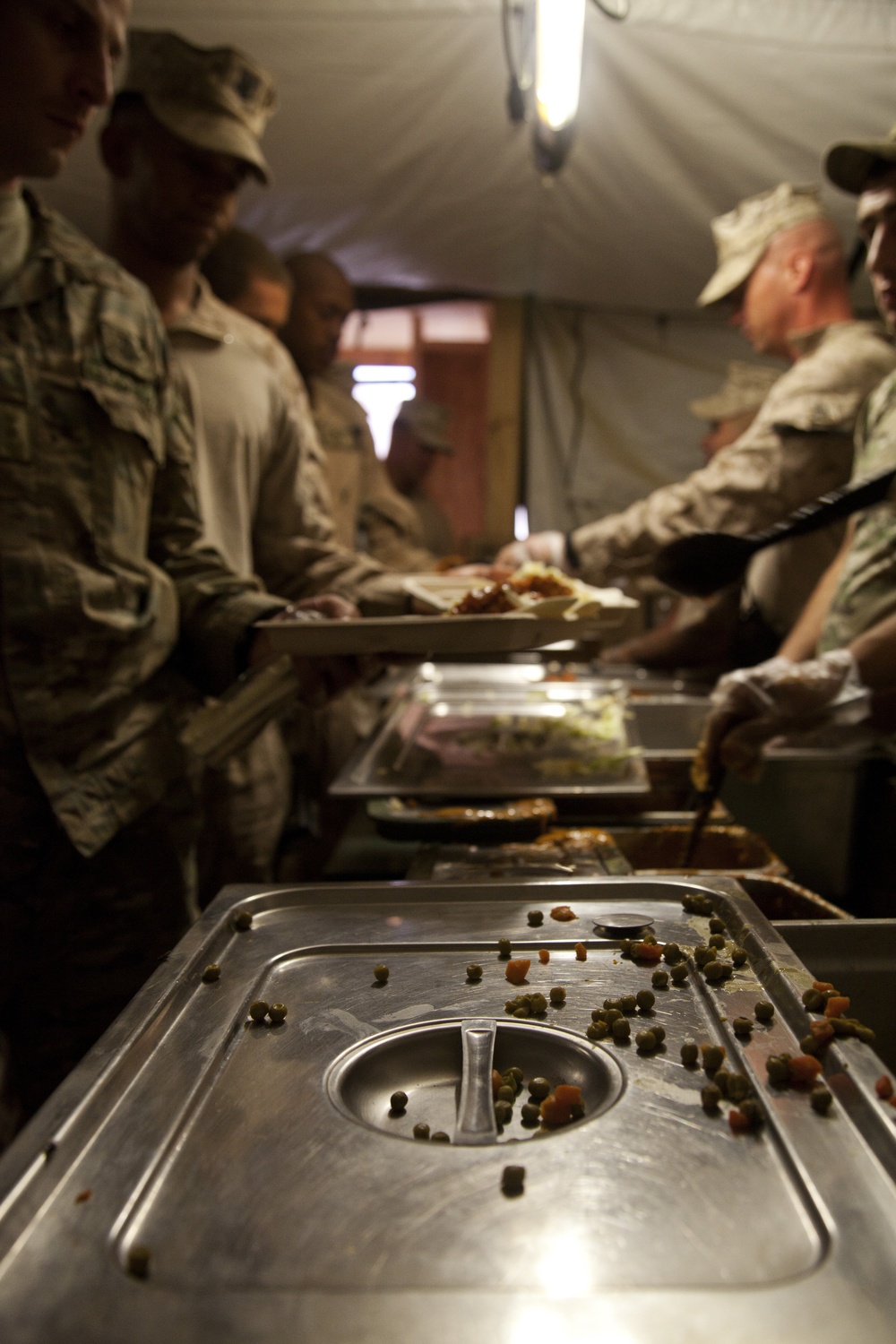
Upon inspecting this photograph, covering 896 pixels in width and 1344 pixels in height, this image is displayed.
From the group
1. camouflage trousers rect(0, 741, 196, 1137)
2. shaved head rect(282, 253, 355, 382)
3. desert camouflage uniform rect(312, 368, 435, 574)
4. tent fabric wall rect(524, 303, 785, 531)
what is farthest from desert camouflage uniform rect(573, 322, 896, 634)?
tent fabric wall rect(524, 303, 785, 531)

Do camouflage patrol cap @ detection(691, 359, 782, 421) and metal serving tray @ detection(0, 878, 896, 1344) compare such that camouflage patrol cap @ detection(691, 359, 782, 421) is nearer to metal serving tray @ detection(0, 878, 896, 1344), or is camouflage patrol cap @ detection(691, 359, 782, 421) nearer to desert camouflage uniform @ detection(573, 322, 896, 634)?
desert camouflage uniform @ detection(573, 322, 896, 634)

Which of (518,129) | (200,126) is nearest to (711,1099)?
(200,126)

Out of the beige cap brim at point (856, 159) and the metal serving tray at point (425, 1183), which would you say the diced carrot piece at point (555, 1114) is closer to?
the metal serving tray at point (425, 1183)

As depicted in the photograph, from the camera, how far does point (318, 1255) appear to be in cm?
67

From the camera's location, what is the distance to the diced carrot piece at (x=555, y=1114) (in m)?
0.85

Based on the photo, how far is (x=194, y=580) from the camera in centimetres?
203

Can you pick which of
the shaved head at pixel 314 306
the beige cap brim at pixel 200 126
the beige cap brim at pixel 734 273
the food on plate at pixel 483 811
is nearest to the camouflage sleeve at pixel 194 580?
the food on plate at pixel 483 811

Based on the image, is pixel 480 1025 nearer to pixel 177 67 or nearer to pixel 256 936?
pixel 256 936

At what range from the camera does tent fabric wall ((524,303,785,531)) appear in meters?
5.88

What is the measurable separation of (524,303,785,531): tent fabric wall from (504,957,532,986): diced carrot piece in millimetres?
5121

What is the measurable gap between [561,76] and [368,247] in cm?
249

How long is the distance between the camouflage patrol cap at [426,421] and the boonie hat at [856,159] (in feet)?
12.3

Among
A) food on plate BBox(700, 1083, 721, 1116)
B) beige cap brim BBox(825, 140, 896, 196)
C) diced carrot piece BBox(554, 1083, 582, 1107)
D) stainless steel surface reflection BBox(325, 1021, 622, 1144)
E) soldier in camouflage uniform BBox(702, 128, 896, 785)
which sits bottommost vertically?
stainless steel surface reflection BBox(325, 1021, 622, 1144)

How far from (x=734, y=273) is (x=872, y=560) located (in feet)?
5.72
